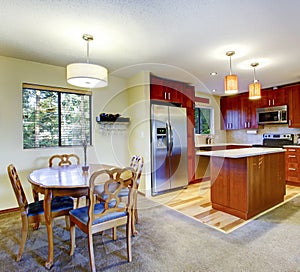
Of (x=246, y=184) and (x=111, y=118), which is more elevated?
(x=111, y=118)

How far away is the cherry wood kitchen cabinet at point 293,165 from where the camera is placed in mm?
4312

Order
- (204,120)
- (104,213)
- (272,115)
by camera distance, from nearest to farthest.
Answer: (104,213)
(272,115)
(204,120)

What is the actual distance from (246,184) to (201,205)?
923 mm

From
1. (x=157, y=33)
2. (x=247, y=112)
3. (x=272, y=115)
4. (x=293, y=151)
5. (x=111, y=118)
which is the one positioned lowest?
(x=293, y=151)

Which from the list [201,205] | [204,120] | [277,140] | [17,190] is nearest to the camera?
[17,190]

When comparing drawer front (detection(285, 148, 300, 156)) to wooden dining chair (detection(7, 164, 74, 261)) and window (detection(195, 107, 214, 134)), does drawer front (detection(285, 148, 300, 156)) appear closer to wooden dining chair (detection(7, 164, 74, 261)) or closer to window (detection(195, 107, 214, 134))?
window (detection(195, 107, 214, 134))

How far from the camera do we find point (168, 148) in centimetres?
404

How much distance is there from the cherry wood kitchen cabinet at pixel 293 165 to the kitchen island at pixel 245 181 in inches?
57.3

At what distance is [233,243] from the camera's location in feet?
6.93

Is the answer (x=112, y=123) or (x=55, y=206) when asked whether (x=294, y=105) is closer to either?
(x=112, y=123)

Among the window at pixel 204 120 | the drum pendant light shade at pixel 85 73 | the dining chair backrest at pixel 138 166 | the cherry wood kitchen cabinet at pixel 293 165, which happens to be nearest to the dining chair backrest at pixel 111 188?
the dining chair backrest at pixel 138 166

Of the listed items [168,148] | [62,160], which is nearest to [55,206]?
[62,160]

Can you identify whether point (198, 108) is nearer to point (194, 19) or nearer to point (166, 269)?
point (194, 19)

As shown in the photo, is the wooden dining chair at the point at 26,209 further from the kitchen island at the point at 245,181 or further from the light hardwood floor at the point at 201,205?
the kitchen island at the point at 245,181
